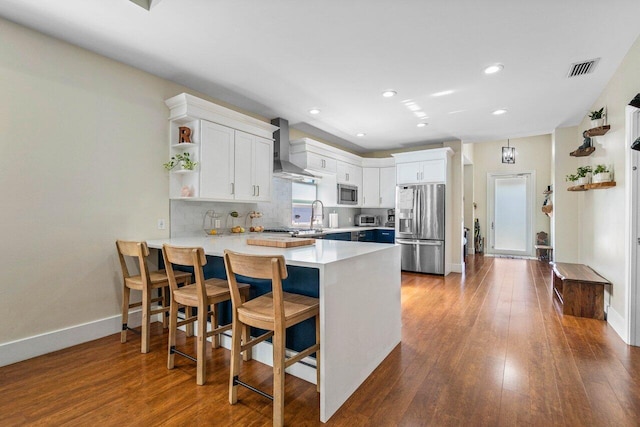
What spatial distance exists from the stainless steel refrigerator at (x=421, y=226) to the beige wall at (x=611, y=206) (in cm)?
196

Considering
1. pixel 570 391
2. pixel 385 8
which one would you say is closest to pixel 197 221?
pixel 385 8

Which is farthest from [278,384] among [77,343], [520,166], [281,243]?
[520,166]

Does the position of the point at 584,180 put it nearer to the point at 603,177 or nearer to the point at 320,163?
the point at 603,177

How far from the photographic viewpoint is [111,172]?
2.93 meters

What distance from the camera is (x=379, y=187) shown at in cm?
671

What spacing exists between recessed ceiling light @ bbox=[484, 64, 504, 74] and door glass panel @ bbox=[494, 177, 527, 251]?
6.49 meters

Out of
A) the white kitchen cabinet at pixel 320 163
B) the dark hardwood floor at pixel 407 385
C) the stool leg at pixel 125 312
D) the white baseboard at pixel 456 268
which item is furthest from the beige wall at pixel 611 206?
the stool leg at pixel 125 312

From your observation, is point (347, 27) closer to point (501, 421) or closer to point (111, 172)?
point (111, 172)

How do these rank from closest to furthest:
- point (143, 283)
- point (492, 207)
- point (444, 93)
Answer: point (143, 283) < point (444, 93) < point (492, 207)

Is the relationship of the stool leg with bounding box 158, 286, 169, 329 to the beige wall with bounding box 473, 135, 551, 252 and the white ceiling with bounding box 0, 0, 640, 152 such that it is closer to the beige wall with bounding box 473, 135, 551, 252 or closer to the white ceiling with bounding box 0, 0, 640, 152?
the white ceiling with bounding box 0, 0, 640, 152

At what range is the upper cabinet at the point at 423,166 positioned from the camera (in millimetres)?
5741

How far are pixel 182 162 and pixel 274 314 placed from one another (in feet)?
7.76

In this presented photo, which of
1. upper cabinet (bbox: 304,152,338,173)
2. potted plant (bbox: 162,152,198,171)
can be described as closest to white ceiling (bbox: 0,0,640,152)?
potted plant (bbox: 162,152,198,171)

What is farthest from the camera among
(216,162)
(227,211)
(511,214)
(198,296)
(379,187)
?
(511,214)
